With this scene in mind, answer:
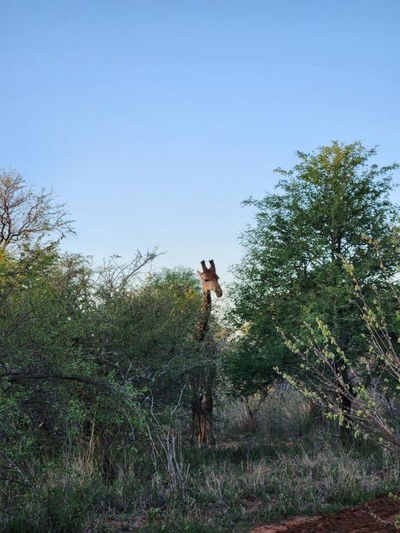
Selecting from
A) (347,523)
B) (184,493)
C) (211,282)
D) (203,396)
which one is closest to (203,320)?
(211,282)

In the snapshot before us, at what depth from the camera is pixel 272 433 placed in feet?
57.9

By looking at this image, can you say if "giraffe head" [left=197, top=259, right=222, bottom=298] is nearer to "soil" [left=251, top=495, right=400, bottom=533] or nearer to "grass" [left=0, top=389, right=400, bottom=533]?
"grass" [left=0, top=389, right=400, bottom=533]

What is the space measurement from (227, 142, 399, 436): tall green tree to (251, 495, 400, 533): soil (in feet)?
17.7

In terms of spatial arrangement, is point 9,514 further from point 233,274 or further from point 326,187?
point 326,187

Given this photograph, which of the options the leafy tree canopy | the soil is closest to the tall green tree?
the leafy tree canopy

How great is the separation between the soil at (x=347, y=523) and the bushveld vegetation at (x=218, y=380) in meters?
0.36

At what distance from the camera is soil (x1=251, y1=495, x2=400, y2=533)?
7.84 meters

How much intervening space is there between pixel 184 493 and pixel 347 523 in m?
2.28

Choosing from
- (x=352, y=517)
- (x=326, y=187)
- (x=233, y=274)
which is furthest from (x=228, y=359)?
(x=352, y=517)

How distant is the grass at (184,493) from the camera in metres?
7.68

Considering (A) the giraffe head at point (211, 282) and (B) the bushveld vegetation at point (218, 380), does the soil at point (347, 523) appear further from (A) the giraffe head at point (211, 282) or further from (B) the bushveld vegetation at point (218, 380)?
(A) the giraffe head at point (211, 282)

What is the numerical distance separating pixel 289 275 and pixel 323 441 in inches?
147

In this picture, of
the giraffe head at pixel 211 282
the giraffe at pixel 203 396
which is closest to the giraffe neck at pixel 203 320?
the giraffe at pixel 203 396

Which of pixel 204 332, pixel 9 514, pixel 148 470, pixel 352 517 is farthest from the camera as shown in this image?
pixel 204 332
